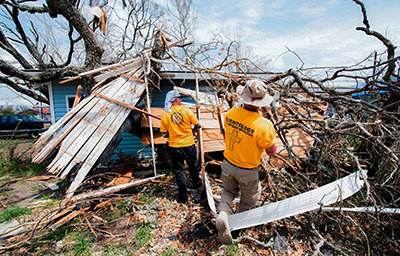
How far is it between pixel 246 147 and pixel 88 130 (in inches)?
130

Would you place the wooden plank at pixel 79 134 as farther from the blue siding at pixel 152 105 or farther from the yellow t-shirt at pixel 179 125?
the blue siding at pixel 152 105

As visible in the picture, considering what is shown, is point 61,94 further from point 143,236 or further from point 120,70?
point 143,236

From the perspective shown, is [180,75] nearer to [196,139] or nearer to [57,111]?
[196,139]

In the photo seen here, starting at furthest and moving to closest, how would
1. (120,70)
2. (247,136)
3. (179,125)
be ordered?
1. (120,70)
2. (179,125)
3. (247,136)

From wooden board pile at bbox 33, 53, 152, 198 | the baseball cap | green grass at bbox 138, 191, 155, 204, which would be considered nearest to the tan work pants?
the baseball cap

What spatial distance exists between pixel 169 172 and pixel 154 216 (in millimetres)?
1767

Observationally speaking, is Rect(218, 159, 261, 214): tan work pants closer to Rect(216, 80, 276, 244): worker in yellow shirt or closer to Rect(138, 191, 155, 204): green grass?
Rect(216, 80, 276, 244): worker in yellow shirt

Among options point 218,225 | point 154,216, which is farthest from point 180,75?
point 218,225

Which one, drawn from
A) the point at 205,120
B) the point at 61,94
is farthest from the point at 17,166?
the point at 205,120

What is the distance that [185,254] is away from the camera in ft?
8.52

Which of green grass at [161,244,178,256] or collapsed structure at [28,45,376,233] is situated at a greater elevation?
collapsed structure at [28,45,376,233]

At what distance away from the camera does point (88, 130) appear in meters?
3.82

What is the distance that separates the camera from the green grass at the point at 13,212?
3.46 m

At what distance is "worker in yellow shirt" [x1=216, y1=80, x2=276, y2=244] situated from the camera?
226cm
